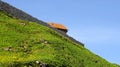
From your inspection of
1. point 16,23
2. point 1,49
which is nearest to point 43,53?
point 1,49

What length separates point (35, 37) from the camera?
44.4 m

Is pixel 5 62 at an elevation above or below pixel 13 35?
below

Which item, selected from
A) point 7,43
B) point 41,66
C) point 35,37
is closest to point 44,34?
point 35,37

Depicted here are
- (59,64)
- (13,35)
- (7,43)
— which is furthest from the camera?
(13,35)

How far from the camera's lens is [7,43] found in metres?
41.1

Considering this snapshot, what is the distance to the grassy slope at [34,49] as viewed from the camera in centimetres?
3719

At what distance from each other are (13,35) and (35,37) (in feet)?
8.06

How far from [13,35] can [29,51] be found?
4620 millimetres

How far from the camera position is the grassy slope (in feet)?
122

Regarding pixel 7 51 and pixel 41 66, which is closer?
pixel 41 66

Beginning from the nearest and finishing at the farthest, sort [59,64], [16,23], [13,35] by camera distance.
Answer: [59,64] → [13,35] → [16,23]

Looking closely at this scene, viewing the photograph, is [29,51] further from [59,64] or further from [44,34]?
[44,34]

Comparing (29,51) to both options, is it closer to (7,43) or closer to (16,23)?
(7,43)

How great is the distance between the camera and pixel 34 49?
40531 millimetres
